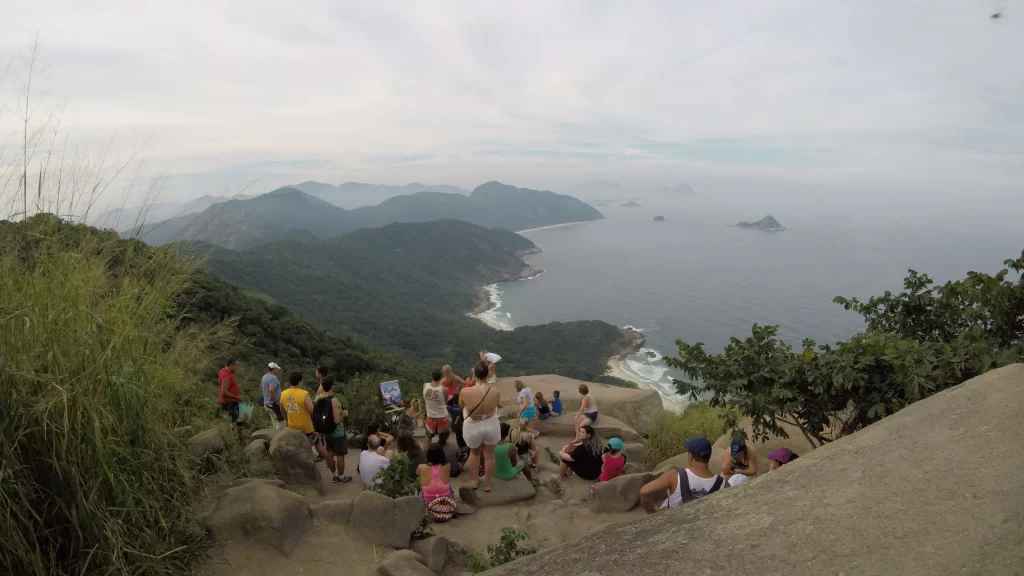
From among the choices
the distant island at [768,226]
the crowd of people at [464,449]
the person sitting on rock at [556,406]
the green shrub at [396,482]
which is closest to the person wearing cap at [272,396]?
the crowd of people at [464,449]

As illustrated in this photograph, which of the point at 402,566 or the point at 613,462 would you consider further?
the point at 613,462

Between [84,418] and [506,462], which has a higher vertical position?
[84,418]

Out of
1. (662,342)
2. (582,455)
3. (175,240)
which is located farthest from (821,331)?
(175,240)

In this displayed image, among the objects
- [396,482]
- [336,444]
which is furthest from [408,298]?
[396,482]

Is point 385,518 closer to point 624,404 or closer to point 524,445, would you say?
point 524,445

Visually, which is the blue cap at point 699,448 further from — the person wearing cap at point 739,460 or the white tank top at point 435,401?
the white tank top at point 435,401

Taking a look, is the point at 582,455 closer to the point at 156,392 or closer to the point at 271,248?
the point at 156,392
